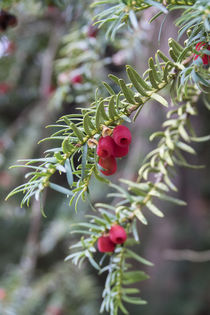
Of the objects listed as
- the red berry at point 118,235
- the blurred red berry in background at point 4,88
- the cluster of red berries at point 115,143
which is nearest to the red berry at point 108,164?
the cluster of red berries at point 115,143

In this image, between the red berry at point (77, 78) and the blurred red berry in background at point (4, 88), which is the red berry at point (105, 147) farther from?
the blurred red berry in background at point (4, 88)

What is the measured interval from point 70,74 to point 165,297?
4.36 ft

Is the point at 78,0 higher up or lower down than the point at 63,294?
higher up

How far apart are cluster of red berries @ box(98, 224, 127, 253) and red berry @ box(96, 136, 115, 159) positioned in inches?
6.0

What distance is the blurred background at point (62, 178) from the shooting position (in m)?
0.93

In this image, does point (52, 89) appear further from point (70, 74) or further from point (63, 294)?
point (63, 294)

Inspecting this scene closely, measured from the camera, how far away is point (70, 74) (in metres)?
0.91

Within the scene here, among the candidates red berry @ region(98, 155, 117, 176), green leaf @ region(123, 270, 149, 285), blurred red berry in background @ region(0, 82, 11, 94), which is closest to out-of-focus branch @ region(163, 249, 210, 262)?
green leaf @ region(123, 270, 149, 285)

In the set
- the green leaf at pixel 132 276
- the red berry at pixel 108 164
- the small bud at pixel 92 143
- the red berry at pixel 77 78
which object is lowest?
the green leaf at pixel 132 276

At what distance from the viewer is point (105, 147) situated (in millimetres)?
349

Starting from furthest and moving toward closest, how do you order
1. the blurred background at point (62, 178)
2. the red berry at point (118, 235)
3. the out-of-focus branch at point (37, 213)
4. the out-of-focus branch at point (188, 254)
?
the out-of-focus branch at point (37, 213) < the blurred background at point (62, 178) < the out-of-focus branch at point (188, 254) < the red berry at point (118, 235)

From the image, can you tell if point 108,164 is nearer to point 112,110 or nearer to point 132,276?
point 112,110

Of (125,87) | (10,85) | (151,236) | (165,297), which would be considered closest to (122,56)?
(10,85)

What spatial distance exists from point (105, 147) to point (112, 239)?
0.56ft
